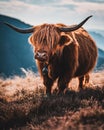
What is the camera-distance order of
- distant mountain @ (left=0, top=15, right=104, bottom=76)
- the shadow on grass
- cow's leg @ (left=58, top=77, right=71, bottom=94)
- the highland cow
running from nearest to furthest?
1. the shadow on grass
2. the highland cow
3. cow's leg @ (left=58, top=77, right=71, bottom=94)
4. distant mountain @ (left=0, top=15, right=104, bottom=76)

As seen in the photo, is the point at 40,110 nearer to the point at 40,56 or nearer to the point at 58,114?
the point at 58,114

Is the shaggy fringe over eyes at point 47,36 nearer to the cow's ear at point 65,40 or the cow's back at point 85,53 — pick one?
the cow's ear at point 65,40

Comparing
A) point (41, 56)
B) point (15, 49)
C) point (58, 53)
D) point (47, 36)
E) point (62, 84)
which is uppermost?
point (47, 36)

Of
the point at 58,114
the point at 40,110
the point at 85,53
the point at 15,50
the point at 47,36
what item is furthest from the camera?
the point at 15,50

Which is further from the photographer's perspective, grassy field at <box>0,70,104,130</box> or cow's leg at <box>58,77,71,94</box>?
cow's leg at <box>58,77,71,94</box>

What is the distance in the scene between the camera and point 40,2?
1562 cm

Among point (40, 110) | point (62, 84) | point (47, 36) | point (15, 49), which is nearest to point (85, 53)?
point (62, 84)

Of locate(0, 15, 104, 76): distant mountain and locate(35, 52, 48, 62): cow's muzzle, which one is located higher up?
locate(35, 52, 48, 62): cow's muzzle

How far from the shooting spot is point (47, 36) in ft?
24.0

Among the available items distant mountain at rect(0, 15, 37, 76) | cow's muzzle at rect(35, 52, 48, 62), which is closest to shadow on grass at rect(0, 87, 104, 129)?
cow's muzzle at rect(35, 52, 48, 62)

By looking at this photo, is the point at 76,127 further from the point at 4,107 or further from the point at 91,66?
the point at 91,66

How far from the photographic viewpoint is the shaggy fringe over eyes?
7278mm

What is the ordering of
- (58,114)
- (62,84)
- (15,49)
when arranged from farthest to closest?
1. (15,49)
2. (62,84)
3. (58,114)

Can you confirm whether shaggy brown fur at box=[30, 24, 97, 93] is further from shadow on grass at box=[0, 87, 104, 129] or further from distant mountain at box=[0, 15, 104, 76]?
A: distant mountain at box=[0, 15, 104, 76]
